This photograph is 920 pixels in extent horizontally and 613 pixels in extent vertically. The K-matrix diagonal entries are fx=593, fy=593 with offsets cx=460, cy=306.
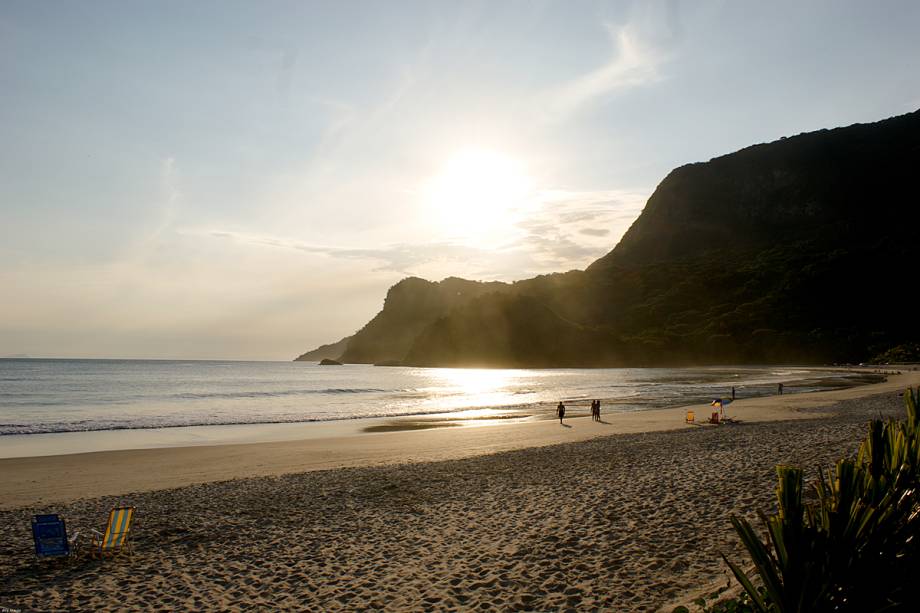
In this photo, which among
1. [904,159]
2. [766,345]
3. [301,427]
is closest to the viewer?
[301,427]

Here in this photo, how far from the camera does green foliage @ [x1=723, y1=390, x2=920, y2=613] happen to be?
3213 millimetres

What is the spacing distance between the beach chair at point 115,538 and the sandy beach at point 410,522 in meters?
0.31

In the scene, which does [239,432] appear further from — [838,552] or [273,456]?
[838,552]

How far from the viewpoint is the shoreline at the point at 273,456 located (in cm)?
1666

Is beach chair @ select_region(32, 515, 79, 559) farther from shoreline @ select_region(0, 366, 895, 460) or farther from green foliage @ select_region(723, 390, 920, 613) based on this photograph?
shoreline @ select_region(0, 366, 895, 460)

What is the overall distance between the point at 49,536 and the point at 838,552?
34.0ft

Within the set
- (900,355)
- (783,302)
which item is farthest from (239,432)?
(783,302)

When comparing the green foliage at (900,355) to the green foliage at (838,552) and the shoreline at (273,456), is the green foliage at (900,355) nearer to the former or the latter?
the shoreline at (273,456)

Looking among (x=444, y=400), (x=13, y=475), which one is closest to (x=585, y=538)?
(x=13, y=475)

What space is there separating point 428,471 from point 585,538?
7592 mm

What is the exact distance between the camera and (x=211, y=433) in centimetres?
3125

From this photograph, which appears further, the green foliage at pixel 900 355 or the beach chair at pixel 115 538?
the green foliage at pixel 900 355

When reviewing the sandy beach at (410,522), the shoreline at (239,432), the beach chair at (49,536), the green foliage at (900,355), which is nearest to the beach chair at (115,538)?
the sandy beach at (410,522)

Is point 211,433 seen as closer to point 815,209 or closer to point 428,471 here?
point 428,471
